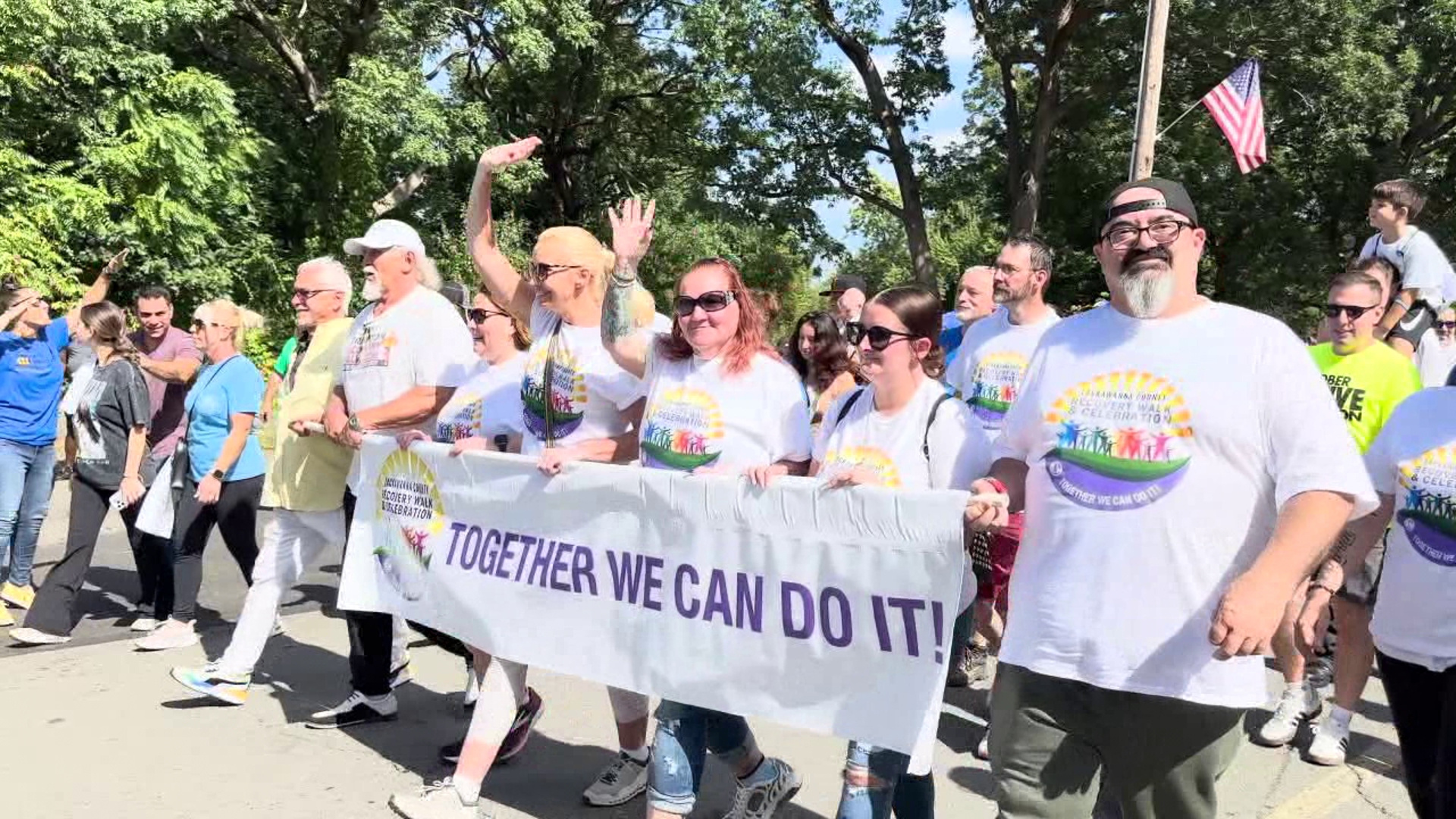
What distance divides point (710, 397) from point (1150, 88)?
426 inches

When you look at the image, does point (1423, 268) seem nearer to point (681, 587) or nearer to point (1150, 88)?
point (681, 587)

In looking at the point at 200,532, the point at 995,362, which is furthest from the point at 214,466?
the point at 995,362

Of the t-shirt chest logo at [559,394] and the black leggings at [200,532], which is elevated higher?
the t-shirt chest logo at [559,394]

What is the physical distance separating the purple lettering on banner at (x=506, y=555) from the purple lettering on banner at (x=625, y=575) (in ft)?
1.51

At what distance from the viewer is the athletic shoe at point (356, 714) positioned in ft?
16.3

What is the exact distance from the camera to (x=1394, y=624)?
3191mm

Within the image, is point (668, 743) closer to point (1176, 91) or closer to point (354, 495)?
point (354, 495)

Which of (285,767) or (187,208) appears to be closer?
(285,767)

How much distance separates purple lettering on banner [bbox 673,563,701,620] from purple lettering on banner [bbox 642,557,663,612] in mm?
58

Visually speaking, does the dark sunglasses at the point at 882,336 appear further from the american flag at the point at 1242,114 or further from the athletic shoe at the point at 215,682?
the american flag at the point at 1242,114

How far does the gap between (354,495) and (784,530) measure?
2294mm

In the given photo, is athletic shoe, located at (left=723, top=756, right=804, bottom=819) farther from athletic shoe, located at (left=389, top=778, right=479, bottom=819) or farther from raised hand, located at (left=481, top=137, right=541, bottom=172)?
raised hand, located at (left=481, top=137, right=541, bottom=172)

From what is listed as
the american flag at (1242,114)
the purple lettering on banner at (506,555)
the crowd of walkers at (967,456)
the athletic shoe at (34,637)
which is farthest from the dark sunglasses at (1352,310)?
the american flag at (1242,114)

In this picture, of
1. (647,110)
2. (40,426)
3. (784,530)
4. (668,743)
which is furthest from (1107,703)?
(647,110)
